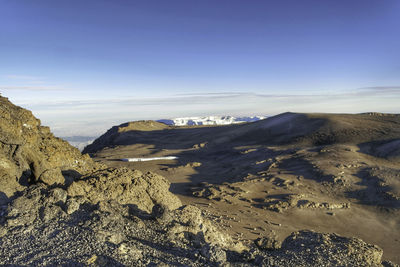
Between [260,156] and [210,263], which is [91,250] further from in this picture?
[260,156]

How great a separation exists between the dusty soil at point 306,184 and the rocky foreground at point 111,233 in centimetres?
140

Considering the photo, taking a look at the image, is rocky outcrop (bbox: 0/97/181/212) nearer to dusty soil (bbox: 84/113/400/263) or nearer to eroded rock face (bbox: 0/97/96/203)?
eroded rock face (bbox: 0/97/96/203)

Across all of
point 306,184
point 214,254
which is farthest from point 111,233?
point 306,184

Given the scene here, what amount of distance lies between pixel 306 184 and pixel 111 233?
41.1 feet

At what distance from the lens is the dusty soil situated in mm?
10828

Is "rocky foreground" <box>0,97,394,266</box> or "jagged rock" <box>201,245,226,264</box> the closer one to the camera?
"rocky foreground" <box>0,97,394,266</box>

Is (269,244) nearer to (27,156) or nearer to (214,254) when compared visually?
(214,254)

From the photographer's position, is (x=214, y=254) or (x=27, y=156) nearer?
(x=214, y=254)

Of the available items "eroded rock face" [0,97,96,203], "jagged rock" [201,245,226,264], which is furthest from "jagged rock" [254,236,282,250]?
"eroded rock face" [0,97,96,203]

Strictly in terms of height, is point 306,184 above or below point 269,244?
below

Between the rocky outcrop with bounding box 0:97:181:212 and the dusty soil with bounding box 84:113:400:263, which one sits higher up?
the rocky outcrop with bounding box 0:97:181:212

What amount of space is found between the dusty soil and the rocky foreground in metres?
1.40

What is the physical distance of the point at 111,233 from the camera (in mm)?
4938

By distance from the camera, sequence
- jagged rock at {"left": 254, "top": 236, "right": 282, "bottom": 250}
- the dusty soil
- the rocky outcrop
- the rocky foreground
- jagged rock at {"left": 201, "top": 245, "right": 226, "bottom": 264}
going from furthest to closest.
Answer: the dusty soil, the rocky outcrop, jagged rock at {"left": 254, "top": 236, "right": 282, "bottom": 250}, jagged rock at {"left": 201, "top": 245, "right": 226, "bottom": 264}, the rocky foreground
